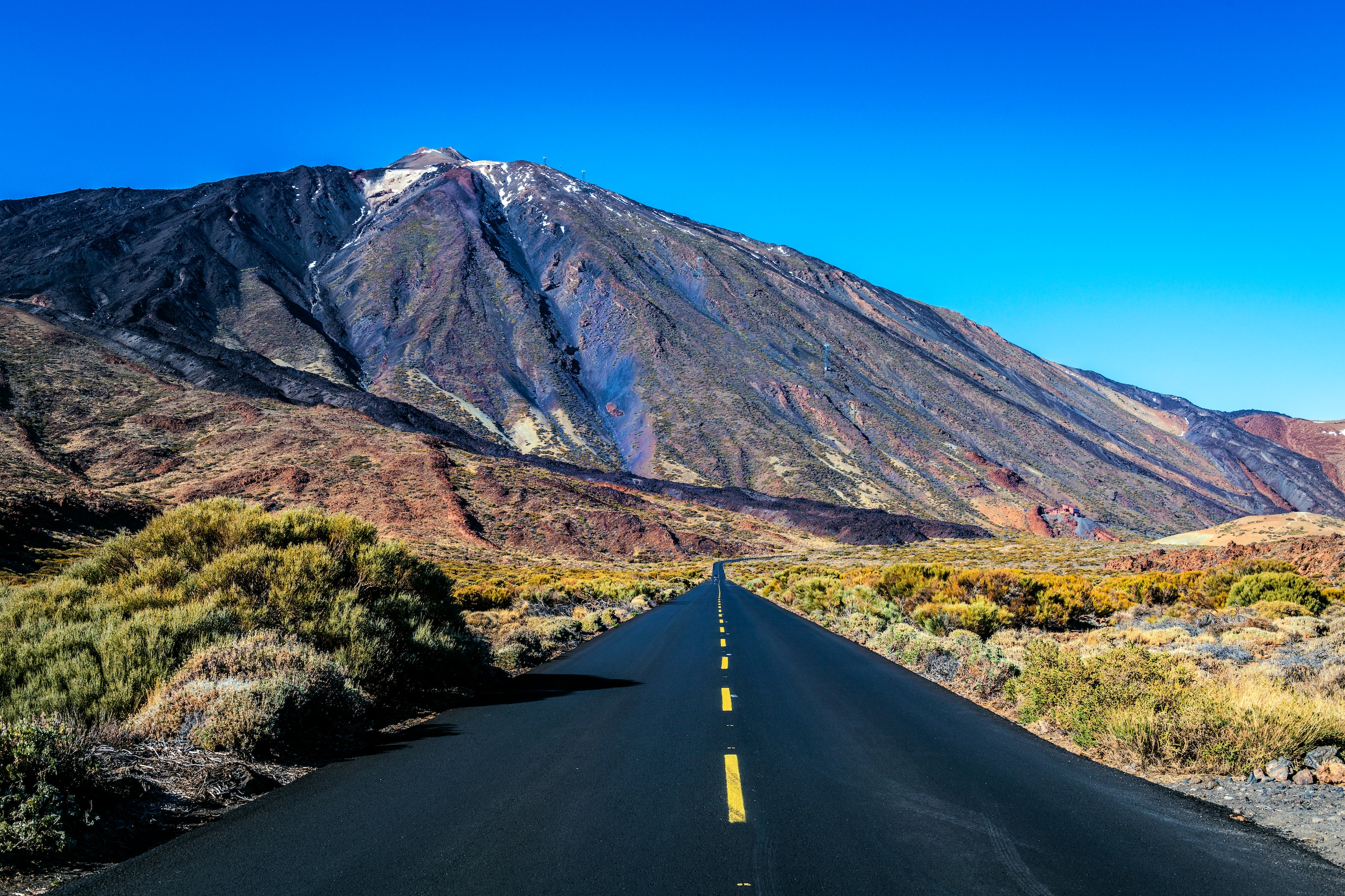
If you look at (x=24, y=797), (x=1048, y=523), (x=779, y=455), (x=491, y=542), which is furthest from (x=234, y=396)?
(x=1048, y=523)

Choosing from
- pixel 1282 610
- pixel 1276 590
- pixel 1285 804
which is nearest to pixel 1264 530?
pixel 1276 590

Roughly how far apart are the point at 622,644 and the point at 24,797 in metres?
12.2

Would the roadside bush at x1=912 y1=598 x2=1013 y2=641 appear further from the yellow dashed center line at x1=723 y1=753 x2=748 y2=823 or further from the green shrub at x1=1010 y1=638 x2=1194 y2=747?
the yellow dashed center line at x1=723 y1=753 x2=748 y2=823

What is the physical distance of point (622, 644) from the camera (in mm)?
16297

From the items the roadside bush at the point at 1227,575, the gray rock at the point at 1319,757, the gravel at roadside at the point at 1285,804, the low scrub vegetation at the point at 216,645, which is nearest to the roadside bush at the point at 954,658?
the gravel at roadside at the point at 1285,804

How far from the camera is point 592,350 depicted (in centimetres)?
12131

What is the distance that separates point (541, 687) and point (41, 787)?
685 cm

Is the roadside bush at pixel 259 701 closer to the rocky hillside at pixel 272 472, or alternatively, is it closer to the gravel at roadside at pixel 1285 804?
the gravel at roadside at pixel 1285 804

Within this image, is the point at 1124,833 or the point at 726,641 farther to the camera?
the point at 726,641

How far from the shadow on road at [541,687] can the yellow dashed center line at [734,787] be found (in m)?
3.87

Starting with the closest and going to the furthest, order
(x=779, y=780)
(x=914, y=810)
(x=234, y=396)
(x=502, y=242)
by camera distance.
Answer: (x=914, y=810) < (x=779, y=780) < (x=234, y=396) < (x=502, y=242)

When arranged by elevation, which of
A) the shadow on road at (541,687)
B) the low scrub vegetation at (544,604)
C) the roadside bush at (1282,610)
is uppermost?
the roadside bush at (1282,610)

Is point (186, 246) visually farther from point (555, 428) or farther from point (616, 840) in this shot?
point (616, 840)

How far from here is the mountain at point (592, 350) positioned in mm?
97438
